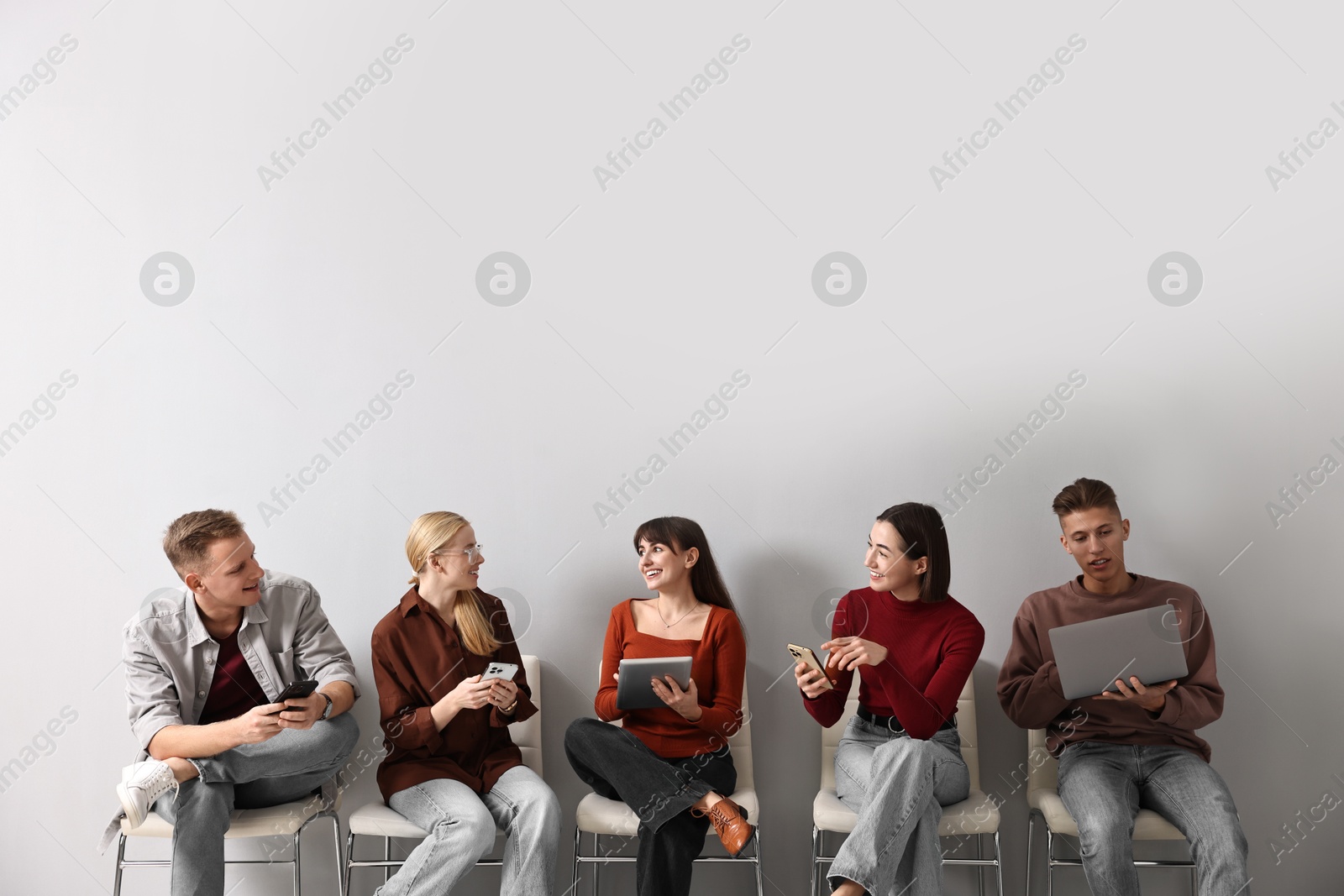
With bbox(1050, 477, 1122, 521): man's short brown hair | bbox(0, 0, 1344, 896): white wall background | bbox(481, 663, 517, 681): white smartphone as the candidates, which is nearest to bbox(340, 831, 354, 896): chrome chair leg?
bbox(0, 0, 1344, 896): white wall background

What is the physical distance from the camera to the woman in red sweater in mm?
2357

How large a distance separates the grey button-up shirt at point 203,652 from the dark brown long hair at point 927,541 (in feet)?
5.29

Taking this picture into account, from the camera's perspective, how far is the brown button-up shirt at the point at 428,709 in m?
2.59

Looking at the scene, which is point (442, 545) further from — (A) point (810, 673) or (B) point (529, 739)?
(A) point (810, 673)

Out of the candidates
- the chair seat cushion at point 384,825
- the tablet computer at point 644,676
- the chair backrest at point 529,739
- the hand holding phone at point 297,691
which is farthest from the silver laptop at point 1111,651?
the hand holding phone at point 297,691

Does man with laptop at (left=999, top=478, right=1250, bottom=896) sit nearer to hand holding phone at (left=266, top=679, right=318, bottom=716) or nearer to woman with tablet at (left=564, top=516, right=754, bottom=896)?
woman with tablet at (left=564, top=516, right=754, bottom=896)

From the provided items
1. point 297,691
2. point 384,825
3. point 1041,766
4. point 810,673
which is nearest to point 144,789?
point 297,691

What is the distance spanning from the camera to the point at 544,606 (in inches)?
122

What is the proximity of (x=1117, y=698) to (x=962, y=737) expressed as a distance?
470 mm

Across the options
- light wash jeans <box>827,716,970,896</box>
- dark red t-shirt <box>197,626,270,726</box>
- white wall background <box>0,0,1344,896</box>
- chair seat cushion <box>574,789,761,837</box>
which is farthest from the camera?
white wall background <box>0,0,1344,896</box>

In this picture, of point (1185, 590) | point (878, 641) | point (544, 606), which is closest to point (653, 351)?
point (544, 606)

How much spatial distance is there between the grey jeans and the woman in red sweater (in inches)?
50.9

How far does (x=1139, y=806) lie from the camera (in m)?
2.57

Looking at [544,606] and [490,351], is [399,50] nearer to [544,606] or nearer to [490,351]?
[490,351]
